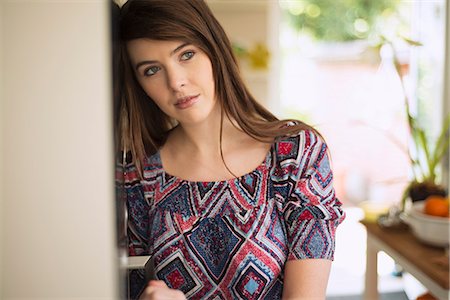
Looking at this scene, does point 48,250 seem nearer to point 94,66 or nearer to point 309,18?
point 94,66

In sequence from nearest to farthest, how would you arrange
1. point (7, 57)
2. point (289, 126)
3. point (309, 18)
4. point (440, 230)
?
point (7, 57) → point (289, 126) → point (440, 230) → point (309, 18)

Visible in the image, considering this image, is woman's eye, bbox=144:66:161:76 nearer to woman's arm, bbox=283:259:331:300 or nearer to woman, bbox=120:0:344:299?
woman, bbox=120:0:344:299

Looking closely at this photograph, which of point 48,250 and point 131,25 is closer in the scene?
point 48,250

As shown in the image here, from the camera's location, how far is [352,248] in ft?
5.75

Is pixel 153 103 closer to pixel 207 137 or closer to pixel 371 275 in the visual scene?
pixel 207 137

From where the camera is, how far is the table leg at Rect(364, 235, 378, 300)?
3.11 ft

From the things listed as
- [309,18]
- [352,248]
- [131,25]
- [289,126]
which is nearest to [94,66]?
[131,25]

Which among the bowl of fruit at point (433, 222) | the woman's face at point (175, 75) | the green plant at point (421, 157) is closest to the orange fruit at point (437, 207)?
the bowl of fruit at point (433, 222)

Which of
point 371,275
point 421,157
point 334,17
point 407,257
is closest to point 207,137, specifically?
point 407,257

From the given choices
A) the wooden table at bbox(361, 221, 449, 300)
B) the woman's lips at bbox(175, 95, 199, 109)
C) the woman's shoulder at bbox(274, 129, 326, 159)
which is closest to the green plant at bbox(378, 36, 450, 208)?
the wooden table at bbox(361, 221, 449, 300)

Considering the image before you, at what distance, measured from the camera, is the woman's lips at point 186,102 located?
35 cm

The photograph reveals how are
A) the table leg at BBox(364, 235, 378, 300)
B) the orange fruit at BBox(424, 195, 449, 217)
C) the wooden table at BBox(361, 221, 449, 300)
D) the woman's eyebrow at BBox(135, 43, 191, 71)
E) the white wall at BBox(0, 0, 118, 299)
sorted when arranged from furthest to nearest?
the table leg at BBox(364, 235, 378, 300), the orange fruit at BBox(424, 195, 449, 217), the wooden table at BBox(361, 221, 449, 300), the woman's eyebrow at BBox(135, 43, 191, 71), the white wall at BBox(0, 0, 118, 299)

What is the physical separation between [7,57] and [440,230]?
0.80 meters

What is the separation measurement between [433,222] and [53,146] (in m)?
0.78
